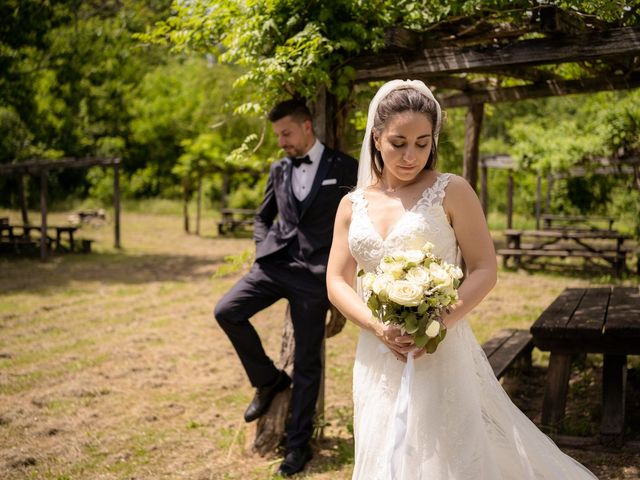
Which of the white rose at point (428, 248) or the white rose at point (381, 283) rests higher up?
the white rose at point (428, 248)

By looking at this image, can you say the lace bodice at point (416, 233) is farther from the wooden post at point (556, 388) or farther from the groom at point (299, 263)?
the wooden post at point (556, 388)

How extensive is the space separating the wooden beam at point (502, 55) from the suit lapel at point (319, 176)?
74cm

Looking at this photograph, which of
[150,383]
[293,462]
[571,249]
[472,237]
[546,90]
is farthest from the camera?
[571,249]

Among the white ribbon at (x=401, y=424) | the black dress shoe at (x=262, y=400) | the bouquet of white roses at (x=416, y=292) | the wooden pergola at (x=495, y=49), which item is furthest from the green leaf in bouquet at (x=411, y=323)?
the wooden pergola at (x=495, y=49)

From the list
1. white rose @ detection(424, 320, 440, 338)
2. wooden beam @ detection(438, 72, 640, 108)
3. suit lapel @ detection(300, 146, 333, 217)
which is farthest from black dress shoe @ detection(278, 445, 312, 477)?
wooden beam @ detection(438, 72, 640, 108)

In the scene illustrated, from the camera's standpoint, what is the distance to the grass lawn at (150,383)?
4.79m

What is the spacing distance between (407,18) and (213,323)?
19.5 ft

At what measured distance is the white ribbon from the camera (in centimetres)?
275

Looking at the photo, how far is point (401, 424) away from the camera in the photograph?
2.80m

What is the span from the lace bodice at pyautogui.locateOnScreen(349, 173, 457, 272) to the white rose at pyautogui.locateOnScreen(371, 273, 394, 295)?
28cm

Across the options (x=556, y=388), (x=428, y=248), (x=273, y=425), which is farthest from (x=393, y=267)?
(x=556, y=388)

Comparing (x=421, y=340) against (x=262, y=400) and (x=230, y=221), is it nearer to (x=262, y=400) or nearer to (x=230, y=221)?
(x=262, y=400)

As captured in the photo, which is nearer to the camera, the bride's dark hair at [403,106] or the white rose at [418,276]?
the white rose at [418,276]

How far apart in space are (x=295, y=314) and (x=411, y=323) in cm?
204
